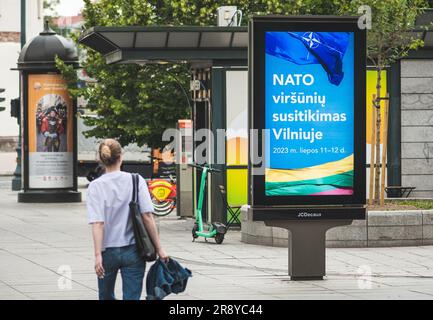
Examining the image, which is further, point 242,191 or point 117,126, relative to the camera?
point 117,126

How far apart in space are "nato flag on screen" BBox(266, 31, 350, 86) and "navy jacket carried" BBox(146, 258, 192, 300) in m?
4.80

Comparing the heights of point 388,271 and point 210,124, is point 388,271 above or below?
below

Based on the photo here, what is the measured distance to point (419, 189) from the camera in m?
21.5

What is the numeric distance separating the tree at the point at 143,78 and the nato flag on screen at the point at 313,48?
48.0 ft

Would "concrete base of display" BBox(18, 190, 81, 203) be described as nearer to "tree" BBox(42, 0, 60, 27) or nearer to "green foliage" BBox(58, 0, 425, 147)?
"green foliage" BBox(58, 0, 425, 147)

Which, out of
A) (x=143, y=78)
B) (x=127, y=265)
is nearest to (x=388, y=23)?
(x=127, y=265)

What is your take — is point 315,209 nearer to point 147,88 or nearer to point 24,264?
point 24,264

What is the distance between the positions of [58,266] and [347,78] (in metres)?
4.17

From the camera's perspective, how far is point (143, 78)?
1174 inches

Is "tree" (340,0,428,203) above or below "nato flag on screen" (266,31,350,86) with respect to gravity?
above

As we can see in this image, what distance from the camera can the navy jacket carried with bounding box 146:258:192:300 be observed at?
9039 mm

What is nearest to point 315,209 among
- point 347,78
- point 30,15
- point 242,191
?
point 347,78

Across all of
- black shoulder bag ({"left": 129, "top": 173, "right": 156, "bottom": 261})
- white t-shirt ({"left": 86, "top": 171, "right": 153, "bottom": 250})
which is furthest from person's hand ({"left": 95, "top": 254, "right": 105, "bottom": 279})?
black shoulder bag ({"left": 129, "top": 173, "right": 156, "bottom": 261})
